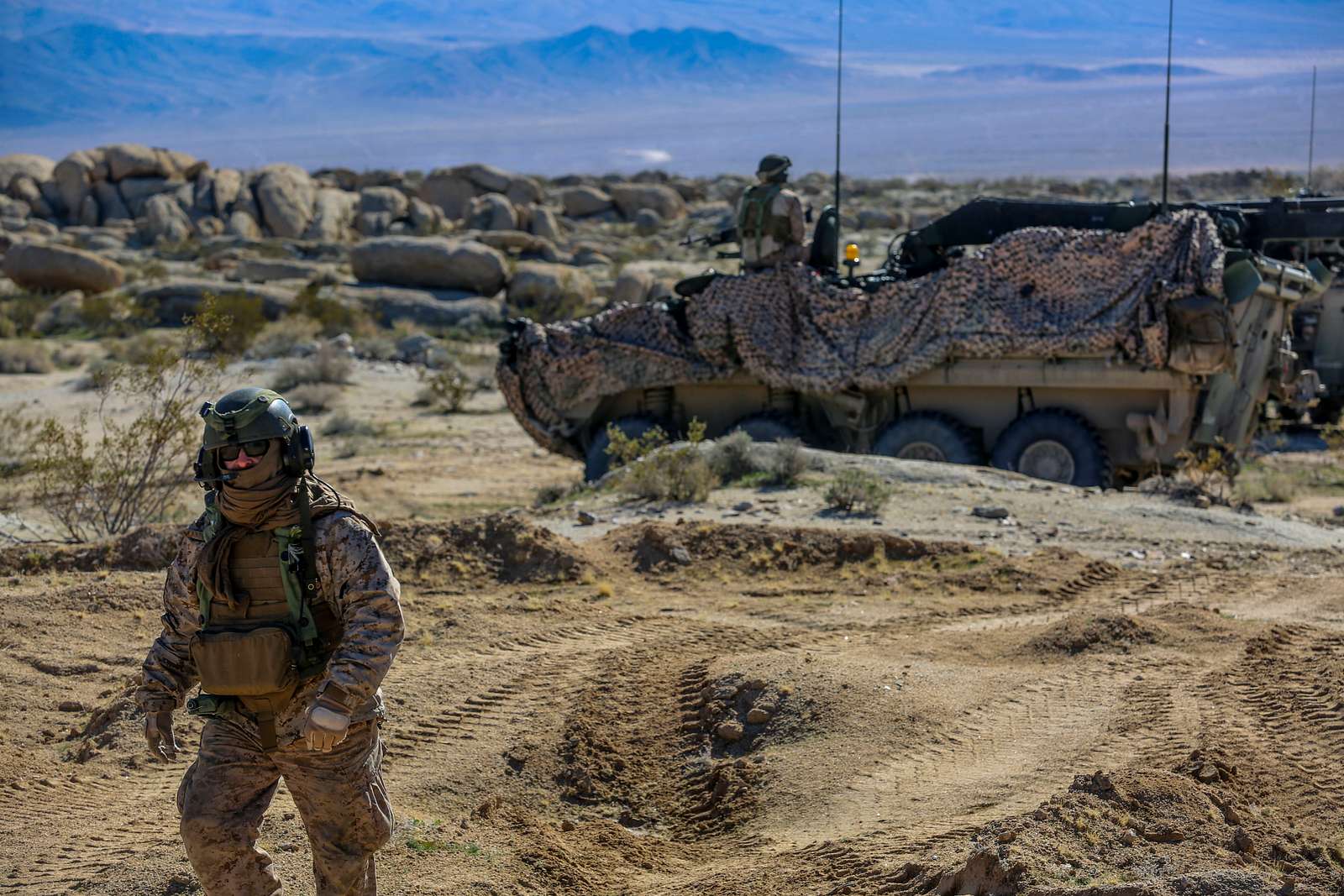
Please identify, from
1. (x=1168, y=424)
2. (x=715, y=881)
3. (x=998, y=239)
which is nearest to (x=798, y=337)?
(x=998, y=239)

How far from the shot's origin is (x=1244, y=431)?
15102mm

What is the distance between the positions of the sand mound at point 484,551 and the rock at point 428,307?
63.2 ft

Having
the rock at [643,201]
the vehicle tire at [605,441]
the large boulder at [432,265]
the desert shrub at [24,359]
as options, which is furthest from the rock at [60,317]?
the rock at [643,201]

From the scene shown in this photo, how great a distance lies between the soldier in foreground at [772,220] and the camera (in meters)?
15.7

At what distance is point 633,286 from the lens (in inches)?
1226

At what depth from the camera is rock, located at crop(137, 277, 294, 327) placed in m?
30.1

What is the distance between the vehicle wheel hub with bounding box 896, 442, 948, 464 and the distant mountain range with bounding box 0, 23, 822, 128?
473ft

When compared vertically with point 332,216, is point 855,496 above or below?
below

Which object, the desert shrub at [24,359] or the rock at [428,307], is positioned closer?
the desert shrub at [24,359]

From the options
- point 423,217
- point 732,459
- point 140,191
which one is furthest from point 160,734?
point 140,191

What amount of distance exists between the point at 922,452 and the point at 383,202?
35579 mm

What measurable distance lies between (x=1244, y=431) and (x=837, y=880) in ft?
34.3

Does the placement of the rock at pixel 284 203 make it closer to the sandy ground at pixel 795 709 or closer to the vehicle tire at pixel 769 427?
the vehicle tire at pixel 769 427

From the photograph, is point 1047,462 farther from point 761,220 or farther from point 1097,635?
point 1097,635
